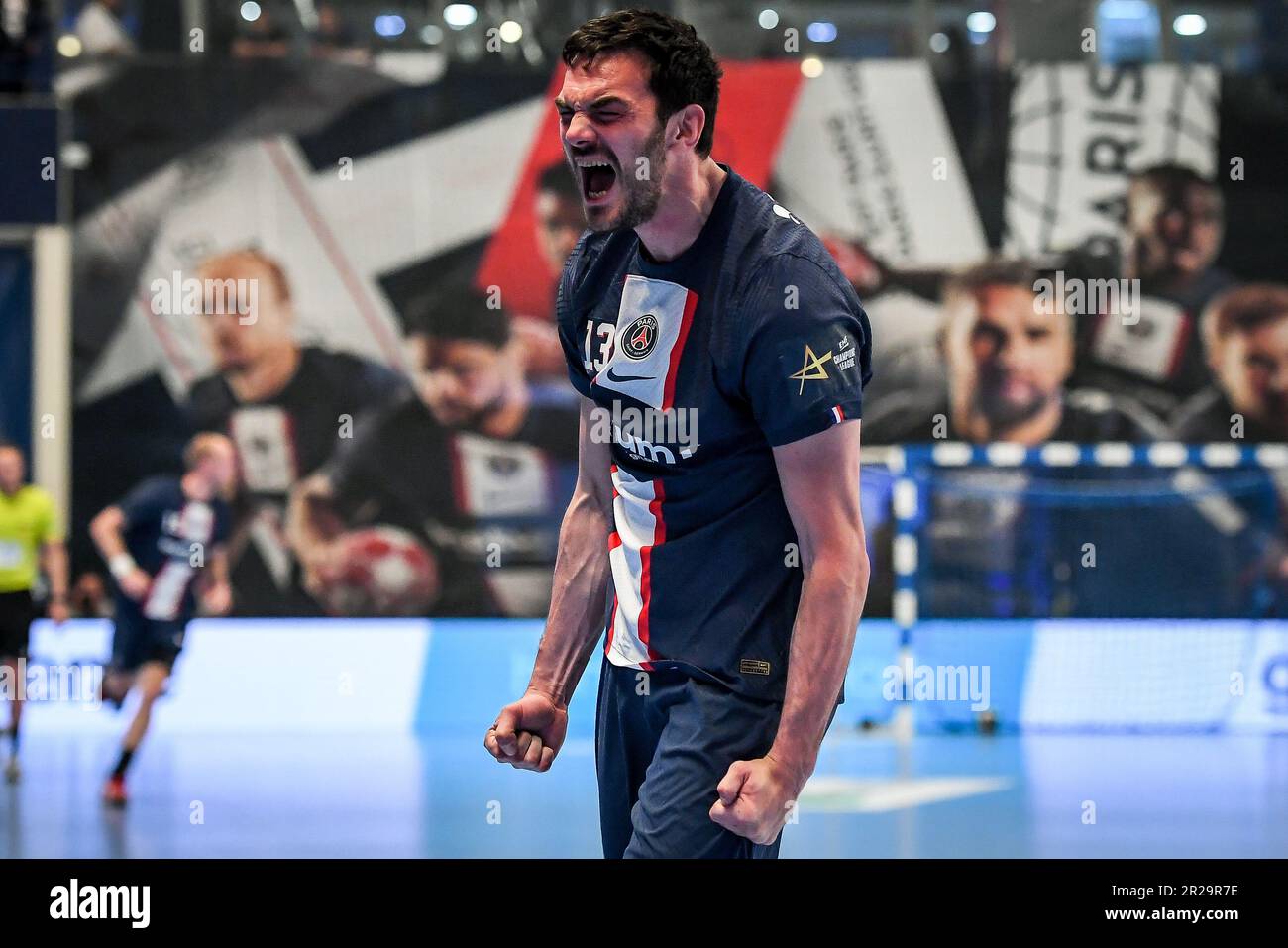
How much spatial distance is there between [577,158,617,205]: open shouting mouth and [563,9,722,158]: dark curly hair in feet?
0.37

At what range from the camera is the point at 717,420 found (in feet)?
8.13

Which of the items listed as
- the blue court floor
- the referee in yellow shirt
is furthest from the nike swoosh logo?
the referee in yellow shirt

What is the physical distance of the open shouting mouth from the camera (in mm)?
2434

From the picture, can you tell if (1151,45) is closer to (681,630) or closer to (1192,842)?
(1192,842)

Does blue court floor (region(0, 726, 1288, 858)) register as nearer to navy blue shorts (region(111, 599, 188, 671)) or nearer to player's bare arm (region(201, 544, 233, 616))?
navy blue shorts (region(111, 599, 188, 671))

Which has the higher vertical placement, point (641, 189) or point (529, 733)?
point (641, 189)

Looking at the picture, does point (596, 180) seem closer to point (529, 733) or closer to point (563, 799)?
point (529, 733)

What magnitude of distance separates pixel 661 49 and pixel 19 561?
7572mm

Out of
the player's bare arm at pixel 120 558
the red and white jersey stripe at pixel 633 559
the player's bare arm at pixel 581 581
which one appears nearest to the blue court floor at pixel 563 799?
the player's bare arm at pixel 120 558

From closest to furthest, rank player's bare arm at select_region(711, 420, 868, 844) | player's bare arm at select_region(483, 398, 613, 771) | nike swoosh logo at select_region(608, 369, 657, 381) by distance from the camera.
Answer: player's bare arm at select_region(711, 420, 868, 844), nike swoosh logo at select_region(608, 369, 657, 381), player's bare arm at select_region(483, 398, 613, 771)

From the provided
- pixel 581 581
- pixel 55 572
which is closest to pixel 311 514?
pixel 55 572

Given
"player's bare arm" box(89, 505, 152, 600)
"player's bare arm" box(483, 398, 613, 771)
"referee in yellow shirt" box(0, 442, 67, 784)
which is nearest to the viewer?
"player's bare arm" box(483, 398, 613, 771)

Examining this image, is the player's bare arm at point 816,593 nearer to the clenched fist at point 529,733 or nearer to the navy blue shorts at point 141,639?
the clenched fist at point 529,733
